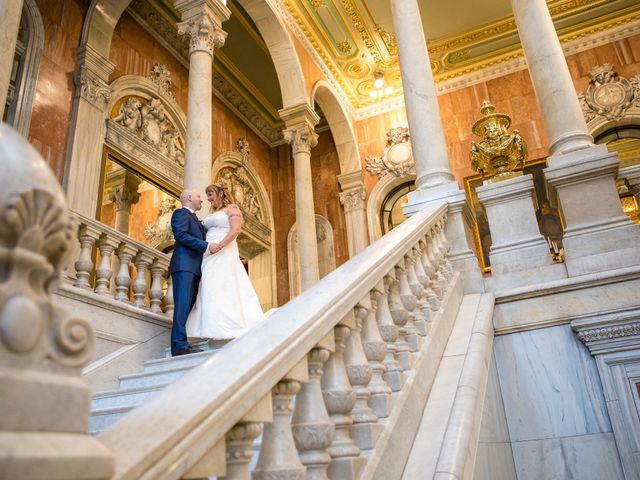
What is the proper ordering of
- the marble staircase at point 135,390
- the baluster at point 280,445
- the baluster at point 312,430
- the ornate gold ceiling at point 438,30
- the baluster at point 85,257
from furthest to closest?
1. the ornate gold ceiling at point 438,30
2. the baluster at point 85,257
3. the marble staircase at point 135,390
4. the baluster at point 312,430
5. the baluster at point 280,445

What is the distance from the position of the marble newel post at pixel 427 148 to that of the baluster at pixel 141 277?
2.60 meters

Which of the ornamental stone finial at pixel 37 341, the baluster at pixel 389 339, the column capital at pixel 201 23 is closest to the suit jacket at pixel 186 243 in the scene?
the baluster at pixel 389 339

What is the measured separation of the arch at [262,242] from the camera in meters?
11.6

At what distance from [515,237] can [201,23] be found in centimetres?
480

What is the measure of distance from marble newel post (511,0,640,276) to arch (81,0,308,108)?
16.8 ft

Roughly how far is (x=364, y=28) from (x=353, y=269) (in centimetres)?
970

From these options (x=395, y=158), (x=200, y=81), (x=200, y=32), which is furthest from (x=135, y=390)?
(x=395, y=158)

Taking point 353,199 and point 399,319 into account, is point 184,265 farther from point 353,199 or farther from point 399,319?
point 353,199

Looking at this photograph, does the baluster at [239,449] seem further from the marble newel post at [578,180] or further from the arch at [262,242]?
the arch at [262,242]

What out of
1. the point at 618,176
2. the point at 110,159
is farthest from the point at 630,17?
the point at 110,159

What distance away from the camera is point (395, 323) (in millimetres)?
2512

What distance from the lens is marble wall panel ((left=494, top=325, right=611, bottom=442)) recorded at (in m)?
3.36

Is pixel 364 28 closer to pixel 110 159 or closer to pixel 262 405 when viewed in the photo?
pixel 110 159

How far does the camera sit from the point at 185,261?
4.37 metres
